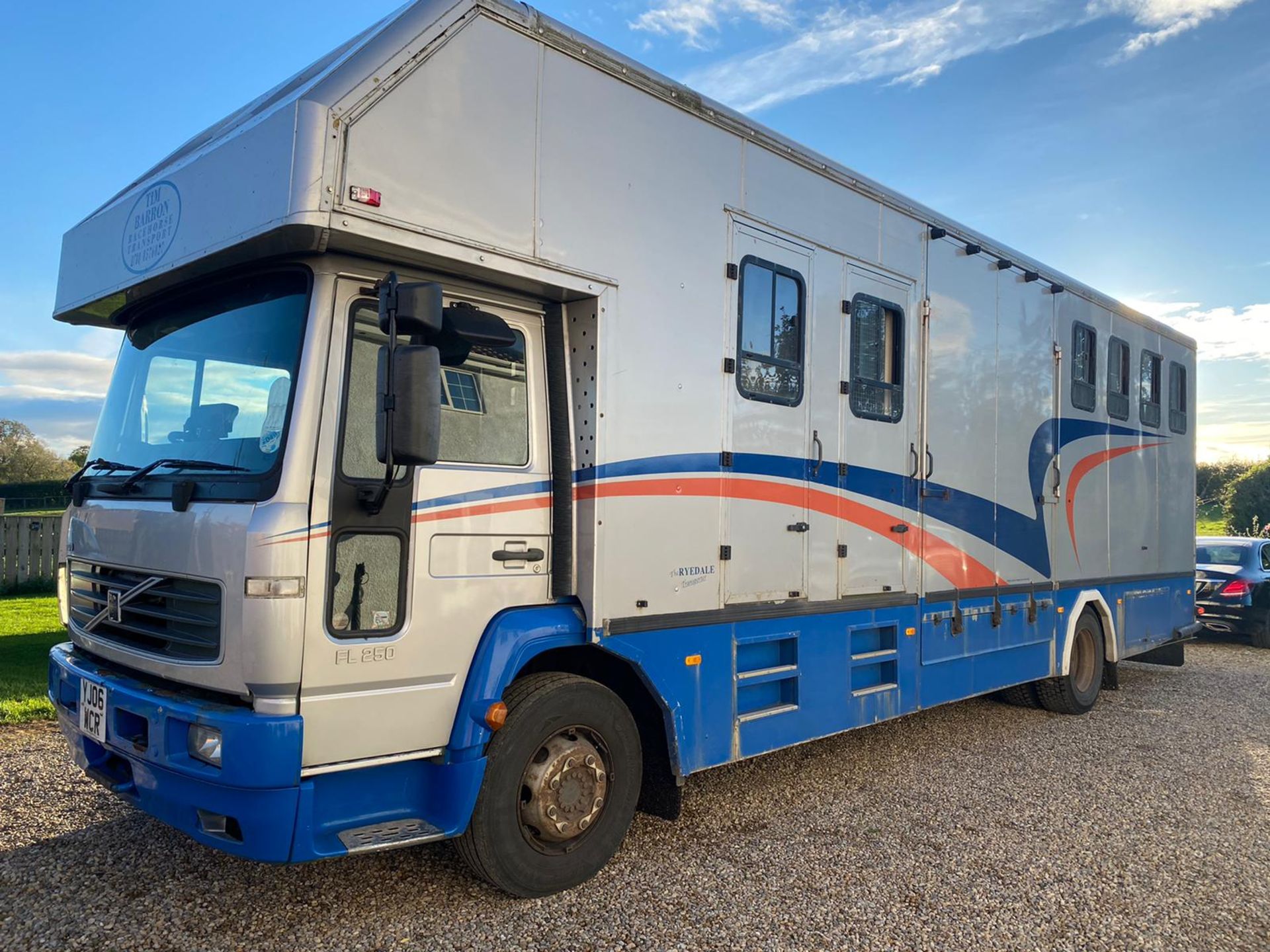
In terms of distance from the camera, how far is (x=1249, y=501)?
37688mm

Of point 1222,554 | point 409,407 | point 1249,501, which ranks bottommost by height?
point 1222,554

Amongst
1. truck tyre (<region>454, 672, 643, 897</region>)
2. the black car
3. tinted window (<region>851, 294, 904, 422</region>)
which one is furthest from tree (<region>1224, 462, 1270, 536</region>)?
truck tyre (<region>454, 672, 643, 897</region>)

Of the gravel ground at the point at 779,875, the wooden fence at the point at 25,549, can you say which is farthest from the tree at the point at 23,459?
the gravel ground at the point at 779,875

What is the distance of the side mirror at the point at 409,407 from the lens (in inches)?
128

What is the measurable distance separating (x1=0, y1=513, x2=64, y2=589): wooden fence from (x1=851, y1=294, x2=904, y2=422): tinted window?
38.9 feet

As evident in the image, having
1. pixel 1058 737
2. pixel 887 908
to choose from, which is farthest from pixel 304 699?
pixel 1058 737

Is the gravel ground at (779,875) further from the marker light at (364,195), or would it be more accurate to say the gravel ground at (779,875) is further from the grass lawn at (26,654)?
the marker light at (364,195)

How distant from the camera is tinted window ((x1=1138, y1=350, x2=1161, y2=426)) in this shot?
30.2 ft

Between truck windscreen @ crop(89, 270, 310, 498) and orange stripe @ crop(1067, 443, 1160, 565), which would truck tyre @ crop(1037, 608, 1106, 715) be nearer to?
orange stripe @ crop(1067, 443, 1160, 565)

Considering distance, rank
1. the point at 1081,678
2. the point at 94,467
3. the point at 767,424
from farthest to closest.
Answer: the point at 1081,678 → the point at 767,424 → the point at 94,467

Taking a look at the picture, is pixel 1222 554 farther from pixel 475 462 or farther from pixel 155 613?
pixel 155 613

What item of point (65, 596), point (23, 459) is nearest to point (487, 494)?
point (65, 596)

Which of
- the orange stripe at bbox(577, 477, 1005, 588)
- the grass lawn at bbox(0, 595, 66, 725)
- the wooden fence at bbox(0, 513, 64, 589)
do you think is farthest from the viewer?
the wooden fence at bbox(0, 513, 64, 589)

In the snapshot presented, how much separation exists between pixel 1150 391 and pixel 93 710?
955 cm
